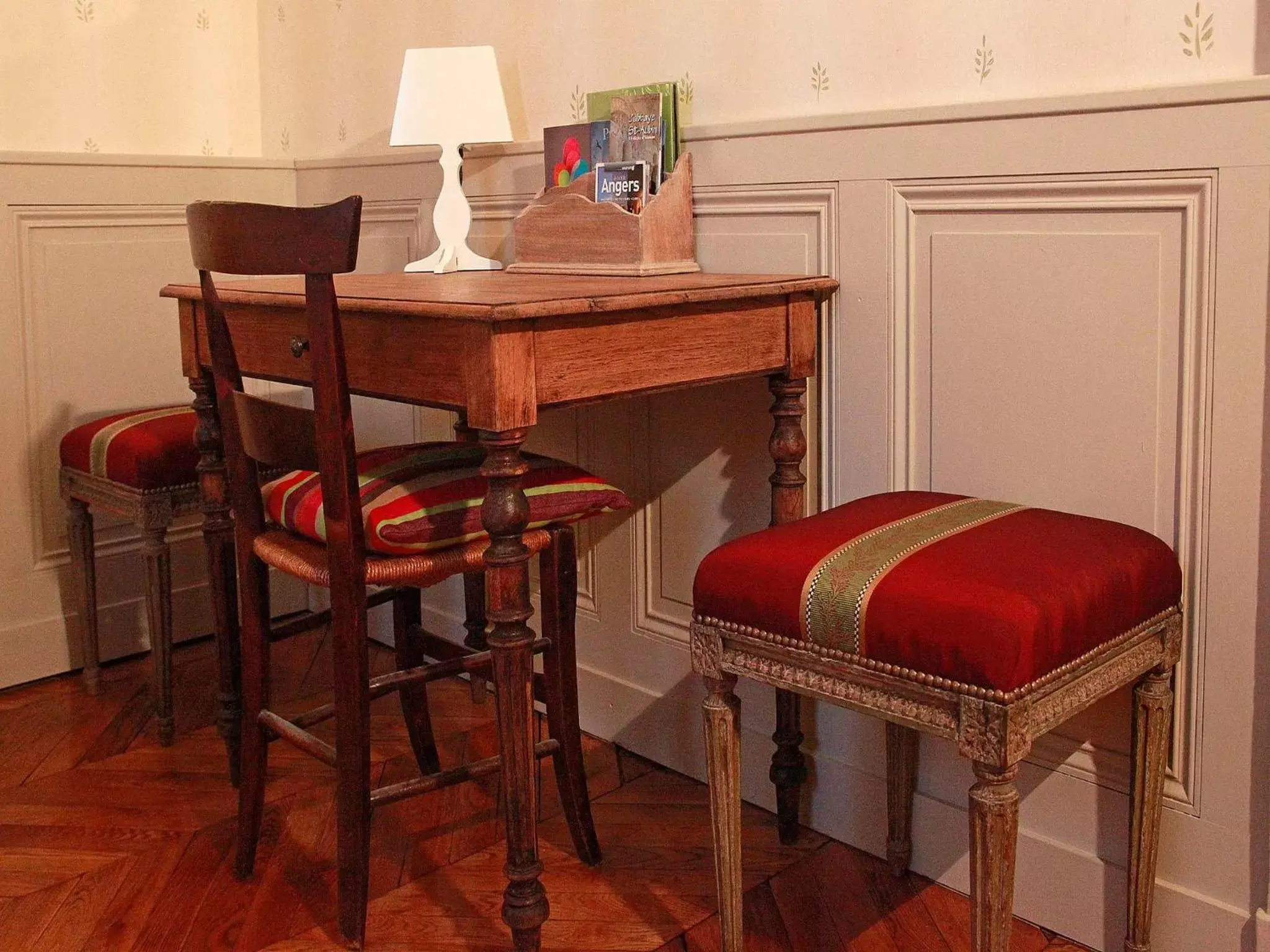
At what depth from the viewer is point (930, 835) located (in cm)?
194

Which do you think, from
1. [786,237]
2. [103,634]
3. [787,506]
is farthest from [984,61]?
[103,634]

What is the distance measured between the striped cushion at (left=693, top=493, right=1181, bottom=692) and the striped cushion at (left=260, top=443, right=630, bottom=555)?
0.33 meters

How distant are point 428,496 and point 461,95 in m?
0.95

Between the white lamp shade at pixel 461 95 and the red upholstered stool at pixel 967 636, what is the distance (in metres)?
1.09

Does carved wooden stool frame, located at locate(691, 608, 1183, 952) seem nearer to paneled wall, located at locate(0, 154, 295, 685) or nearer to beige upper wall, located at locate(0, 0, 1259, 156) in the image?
beige upper wall, located at locate(0, 0, 1259, 156)

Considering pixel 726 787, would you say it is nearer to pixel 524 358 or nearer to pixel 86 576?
pixel 524 358

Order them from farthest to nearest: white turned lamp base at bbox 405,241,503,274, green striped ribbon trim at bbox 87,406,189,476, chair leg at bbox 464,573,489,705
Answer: green striped ribbon trim at bbox 87,406,189,476
chair leg at bbox 464,573,489,705
white turned lamp base at bbox 405,241,503,274

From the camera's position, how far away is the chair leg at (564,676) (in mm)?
1916

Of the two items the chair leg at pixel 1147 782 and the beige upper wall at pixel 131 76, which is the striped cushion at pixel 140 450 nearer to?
the beige upper wall at pixel 131 76

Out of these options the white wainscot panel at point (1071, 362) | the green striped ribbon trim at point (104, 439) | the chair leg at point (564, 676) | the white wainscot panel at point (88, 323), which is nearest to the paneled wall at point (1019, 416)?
the white wainscot panel at point (1071, 362)

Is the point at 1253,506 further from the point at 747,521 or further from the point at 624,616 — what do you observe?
the point at 624,616

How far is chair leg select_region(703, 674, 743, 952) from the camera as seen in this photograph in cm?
159

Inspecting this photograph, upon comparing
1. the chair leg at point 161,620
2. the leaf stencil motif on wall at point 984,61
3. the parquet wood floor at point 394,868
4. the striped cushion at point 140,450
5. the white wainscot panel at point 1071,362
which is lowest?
the parquet wood floor at point 394,868

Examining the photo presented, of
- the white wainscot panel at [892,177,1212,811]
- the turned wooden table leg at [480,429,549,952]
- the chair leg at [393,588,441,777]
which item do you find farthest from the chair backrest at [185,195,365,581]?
the white wainscot panel at [892,177,1212,811]
